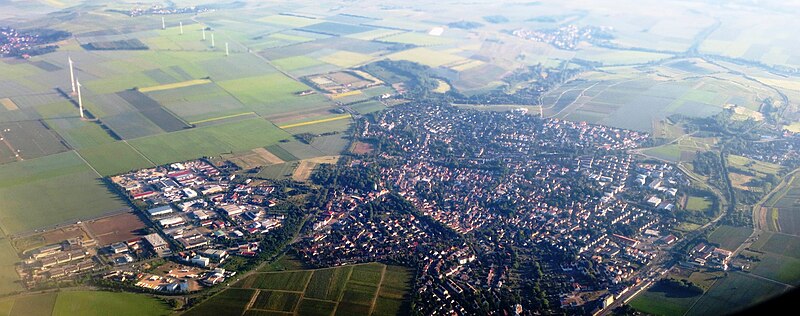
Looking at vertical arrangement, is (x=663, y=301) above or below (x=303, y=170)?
above

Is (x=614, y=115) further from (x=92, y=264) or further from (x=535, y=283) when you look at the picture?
(x=92, y=264)

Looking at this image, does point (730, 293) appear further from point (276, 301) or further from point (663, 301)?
point (276, 301)

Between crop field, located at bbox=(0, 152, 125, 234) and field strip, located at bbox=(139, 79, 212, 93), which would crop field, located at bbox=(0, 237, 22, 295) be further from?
field strip, located at bbox=(139, 79, 212, 93)

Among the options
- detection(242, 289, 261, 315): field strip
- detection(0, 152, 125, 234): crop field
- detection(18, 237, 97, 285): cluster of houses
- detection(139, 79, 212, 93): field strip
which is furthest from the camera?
detection(139, 79, 212, 93): field strip

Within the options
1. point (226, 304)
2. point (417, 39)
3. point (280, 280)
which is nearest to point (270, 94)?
point (280, 280)

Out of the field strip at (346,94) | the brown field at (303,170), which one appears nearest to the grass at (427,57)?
the field strip at (346,94)

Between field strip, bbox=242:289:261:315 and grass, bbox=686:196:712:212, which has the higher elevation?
grass, bbox=686:196:712:212

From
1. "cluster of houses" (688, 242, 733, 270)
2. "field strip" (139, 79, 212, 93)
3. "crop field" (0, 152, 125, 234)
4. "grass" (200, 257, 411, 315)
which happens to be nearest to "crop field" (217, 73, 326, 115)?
"field strip" (139, 79, 212, 93)
